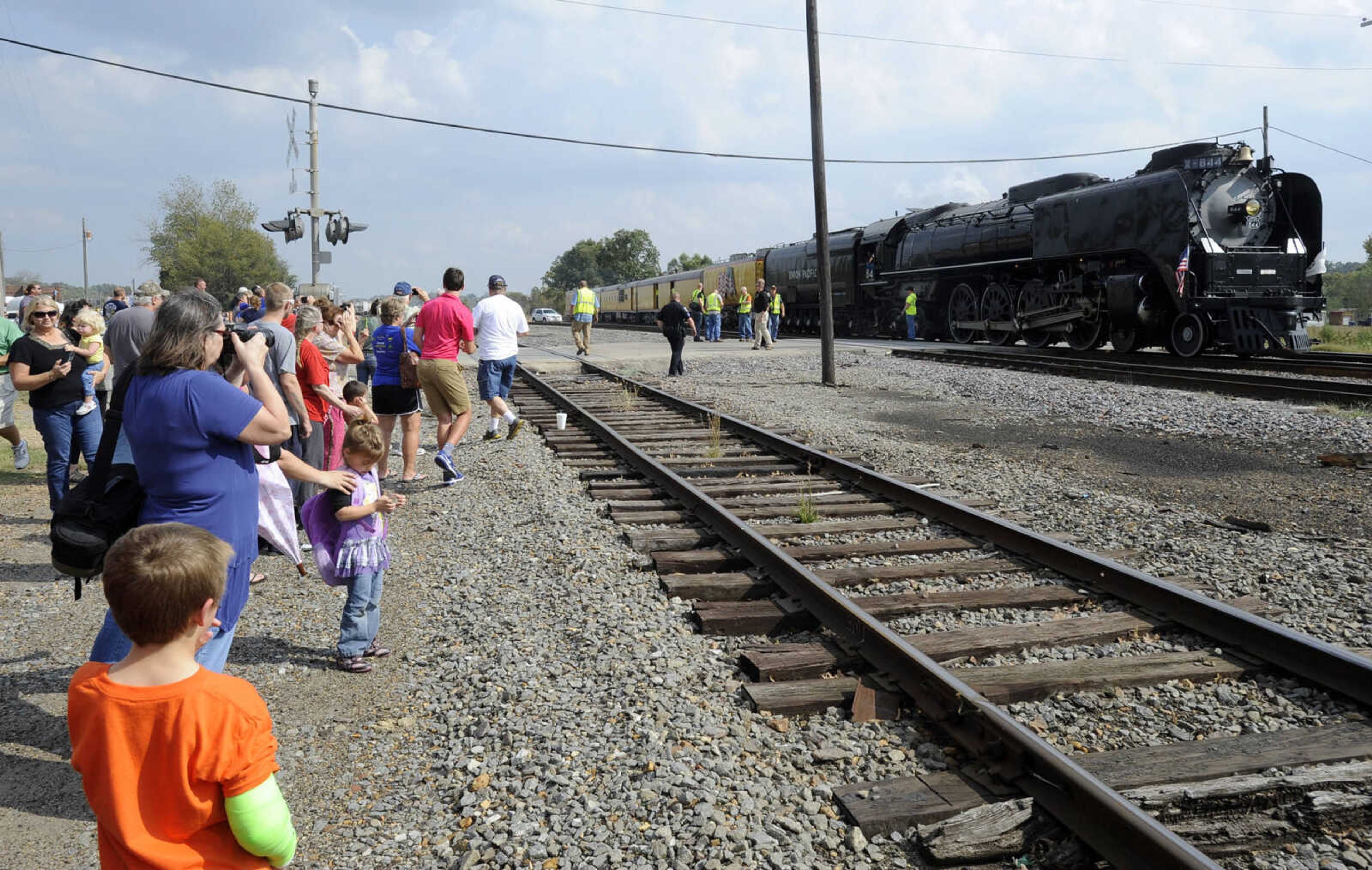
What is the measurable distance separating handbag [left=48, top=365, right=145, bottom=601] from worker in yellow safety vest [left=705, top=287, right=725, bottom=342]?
26.7m

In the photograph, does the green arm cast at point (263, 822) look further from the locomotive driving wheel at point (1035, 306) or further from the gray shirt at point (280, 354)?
the locomotive driving wheel at point (1035, 306)

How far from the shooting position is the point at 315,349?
6883mm

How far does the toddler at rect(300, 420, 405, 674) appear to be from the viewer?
4113 mm

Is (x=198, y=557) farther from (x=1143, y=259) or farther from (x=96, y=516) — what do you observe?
(x=1143, y=259)

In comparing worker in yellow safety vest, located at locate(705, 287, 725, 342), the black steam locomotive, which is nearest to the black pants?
the black steam locomotive

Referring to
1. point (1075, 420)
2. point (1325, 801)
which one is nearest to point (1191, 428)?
point (1075, 420)

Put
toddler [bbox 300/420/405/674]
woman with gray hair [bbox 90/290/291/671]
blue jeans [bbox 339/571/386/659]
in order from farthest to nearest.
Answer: blue jeans [bbox 339/571/386/659], toddler [bbox 300/420/405/674], woman with gray hair [bbox 90/290/291/671]

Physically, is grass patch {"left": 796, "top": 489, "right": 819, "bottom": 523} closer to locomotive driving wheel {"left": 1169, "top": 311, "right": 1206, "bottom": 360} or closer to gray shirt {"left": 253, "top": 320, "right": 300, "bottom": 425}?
gray shirt {"left": 253, "top": 320, "right": 300, "bottom": 425}

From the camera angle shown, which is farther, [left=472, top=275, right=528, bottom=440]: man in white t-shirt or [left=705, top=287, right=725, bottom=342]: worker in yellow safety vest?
[left=705, top=287, right=725, bottom=342]: worker in yellow safety vest

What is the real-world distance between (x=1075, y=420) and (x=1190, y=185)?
7.14 metres

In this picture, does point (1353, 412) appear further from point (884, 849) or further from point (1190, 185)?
point (884, 849)

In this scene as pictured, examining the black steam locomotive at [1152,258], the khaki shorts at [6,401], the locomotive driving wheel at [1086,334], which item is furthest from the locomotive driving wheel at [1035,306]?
the khaki shorts at [6,401]

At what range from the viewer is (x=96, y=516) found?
319 cm

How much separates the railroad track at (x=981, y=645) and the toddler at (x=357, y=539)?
1.52 meters
